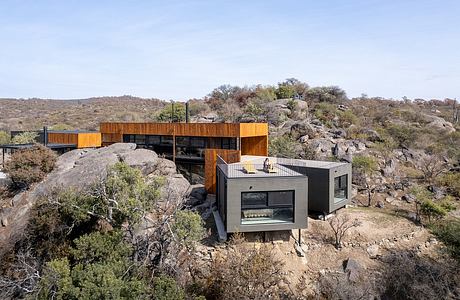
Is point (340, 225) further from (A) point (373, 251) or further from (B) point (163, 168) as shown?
(B) point (163, 168)

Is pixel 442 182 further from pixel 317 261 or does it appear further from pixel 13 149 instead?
pixel 13 149

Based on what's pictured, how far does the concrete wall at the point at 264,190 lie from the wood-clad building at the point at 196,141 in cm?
361

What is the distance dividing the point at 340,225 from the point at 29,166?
1685 centimetres

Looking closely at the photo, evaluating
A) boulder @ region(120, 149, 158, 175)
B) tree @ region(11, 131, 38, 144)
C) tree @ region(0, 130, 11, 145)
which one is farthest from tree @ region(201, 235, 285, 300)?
tree @ region(0, 130, 11, 145)

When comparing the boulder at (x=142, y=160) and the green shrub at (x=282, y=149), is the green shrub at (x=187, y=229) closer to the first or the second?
the boulder at (x=142, y=160)

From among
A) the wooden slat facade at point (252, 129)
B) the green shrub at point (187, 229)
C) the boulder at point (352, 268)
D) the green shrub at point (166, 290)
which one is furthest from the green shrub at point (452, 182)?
the green shrub at point (166, 290)

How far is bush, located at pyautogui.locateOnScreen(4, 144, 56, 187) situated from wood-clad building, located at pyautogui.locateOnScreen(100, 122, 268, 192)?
5.46m

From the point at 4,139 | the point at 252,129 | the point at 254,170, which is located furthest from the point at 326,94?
the point at 4,139

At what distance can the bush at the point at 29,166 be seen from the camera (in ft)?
61.4

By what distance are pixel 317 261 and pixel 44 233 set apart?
447 inches

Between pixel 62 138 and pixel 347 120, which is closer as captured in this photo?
pixel 62 138

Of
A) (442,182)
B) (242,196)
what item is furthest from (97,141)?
(442,182)

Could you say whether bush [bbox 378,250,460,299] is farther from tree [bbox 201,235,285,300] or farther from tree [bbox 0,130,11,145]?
tree [bbox 0,130,11,145]

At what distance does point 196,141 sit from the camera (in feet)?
70.5
